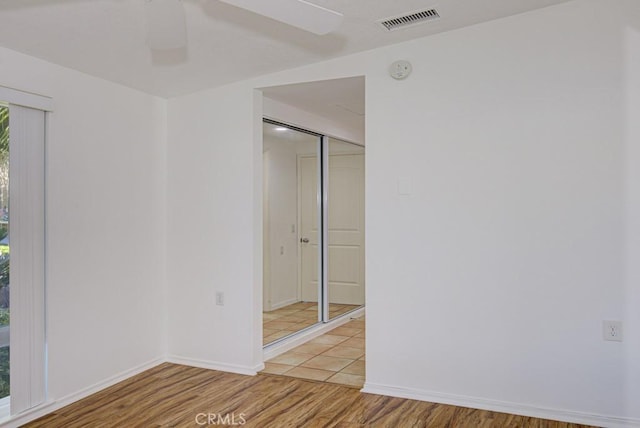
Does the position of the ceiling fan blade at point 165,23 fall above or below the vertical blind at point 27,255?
above

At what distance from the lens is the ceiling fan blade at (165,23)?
1811 mm

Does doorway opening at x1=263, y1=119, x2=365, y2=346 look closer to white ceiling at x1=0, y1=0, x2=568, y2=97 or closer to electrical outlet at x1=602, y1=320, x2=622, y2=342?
white ceiling at x1=0, y1=0, x2=568, y2=97

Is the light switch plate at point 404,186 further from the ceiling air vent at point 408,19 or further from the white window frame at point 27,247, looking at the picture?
the white window frame at point 27,247

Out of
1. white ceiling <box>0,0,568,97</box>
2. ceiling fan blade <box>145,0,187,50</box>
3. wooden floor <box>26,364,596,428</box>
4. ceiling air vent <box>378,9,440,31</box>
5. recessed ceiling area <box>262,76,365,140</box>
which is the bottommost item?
wooden floor <box>26,364,596,428</box>

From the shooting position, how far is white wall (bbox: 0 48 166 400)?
312cm

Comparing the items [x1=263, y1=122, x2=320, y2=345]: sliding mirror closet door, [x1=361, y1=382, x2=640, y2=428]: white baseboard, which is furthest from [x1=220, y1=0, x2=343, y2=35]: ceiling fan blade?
[x1=263, y1=122, x2=320, y2=345]: sliding mirror closet door

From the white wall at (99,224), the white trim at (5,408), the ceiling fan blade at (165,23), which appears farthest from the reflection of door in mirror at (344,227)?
the ceiling fan blade at (165,23)

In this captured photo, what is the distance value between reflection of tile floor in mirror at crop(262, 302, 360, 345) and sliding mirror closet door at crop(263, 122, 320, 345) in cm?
1

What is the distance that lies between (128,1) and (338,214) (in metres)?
3.76

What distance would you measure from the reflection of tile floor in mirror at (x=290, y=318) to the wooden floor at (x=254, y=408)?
38.8 inches

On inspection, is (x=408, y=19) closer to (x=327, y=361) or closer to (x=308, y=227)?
(x=327, y=361)

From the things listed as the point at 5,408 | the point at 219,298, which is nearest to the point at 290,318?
the point at 219,298

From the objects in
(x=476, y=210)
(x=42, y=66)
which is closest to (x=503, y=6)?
(x=476, y=210)

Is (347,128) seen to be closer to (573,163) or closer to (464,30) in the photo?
(464,30)
